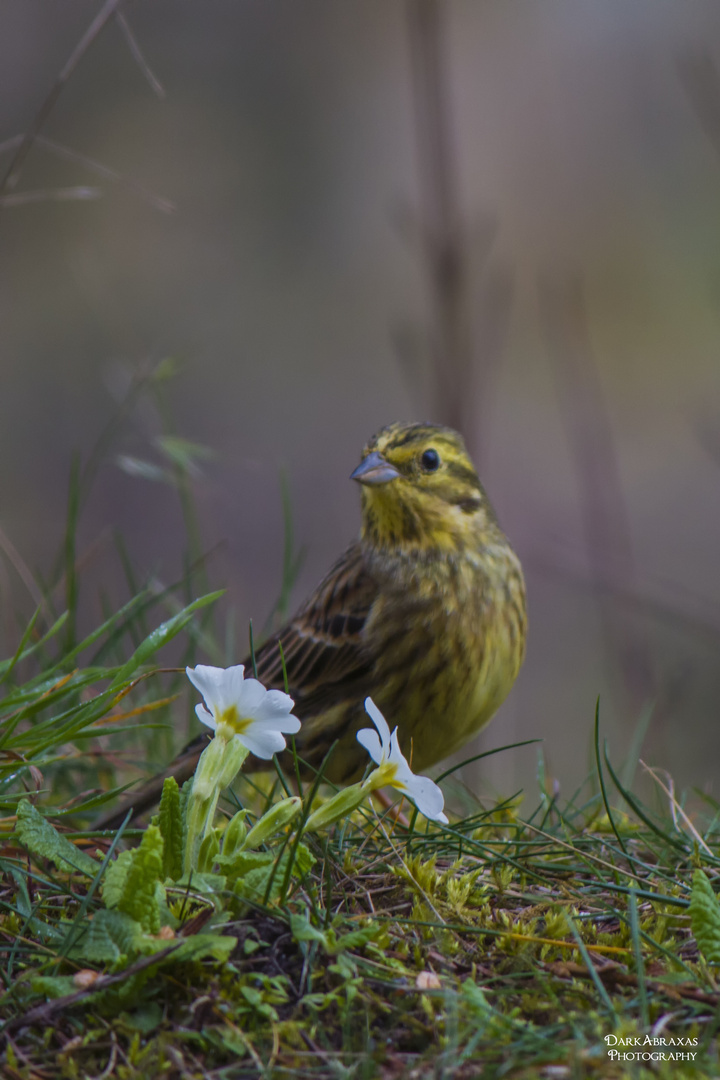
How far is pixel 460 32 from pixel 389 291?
4372 mm

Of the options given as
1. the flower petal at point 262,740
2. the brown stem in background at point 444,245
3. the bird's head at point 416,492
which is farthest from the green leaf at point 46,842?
the brown stem in background at point 444,245

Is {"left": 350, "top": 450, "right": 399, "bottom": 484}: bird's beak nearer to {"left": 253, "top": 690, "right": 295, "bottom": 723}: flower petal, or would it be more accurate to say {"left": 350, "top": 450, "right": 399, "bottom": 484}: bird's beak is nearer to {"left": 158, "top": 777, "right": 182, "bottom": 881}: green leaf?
{"left": 253, "top": 690, "right": 295, "bottom": 723}: flower petal

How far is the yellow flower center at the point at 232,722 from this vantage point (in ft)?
8.22

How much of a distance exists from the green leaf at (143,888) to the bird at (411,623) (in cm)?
160

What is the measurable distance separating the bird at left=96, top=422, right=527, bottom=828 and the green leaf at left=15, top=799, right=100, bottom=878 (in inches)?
51.0

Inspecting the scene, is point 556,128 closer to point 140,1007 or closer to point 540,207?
point 540,207

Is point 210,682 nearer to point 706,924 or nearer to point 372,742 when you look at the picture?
point 372,742

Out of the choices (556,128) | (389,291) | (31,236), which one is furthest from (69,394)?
(556,128)

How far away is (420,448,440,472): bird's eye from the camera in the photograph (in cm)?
438

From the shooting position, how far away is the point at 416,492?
14.4 feet

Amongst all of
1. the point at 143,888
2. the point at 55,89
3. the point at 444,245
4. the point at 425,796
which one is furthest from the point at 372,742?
the point at 444,245

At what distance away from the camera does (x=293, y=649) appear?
450 centimetres

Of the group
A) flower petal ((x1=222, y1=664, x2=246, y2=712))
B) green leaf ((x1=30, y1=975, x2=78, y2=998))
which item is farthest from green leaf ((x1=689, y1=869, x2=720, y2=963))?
green leaf ((x1=30, y1=975, x2=78, y2=998))

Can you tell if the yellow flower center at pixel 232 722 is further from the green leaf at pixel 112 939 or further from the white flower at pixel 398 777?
the green leaf at pixel 112 939
